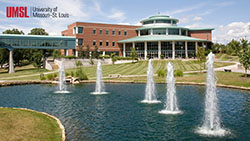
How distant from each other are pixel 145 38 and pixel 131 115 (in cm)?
6833

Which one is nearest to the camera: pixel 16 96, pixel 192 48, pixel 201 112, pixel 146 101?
pixel 201 112

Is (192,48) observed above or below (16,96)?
above

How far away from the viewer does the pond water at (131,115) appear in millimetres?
14508

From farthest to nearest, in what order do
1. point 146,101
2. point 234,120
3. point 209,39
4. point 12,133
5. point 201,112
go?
point 209,39, point 146,101, point 201,112, point 234,120, point 12,133

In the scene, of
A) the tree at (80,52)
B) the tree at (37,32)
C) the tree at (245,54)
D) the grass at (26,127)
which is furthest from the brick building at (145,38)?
the grass at (26,127)

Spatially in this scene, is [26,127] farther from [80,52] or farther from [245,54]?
[80,52]

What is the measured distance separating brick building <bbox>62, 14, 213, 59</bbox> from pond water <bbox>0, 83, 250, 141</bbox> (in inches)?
2241

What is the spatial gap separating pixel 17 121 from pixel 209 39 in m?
91.6

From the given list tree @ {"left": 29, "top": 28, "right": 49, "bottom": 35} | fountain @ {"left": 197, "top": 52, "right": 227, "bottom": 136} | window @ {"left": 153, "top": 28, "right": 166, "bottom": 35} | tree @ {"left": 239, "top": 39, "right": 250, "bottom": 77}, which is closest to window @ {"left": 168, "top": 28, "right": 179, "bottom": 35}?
window @ {"left": 153, "top": 28, "right": 166, "bottom": 35}

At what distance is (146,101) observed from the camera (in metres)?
24.4

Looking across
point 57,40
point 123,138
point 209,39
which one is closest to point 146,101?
point 123,138

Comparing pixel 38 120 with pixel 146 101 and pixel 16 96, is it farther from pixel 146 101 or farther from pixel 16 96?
pixel 16 96

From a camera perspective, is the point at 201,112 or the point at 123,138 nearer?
the point at 123,138

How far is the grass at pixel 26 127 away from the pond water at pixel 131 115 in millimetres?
1072
